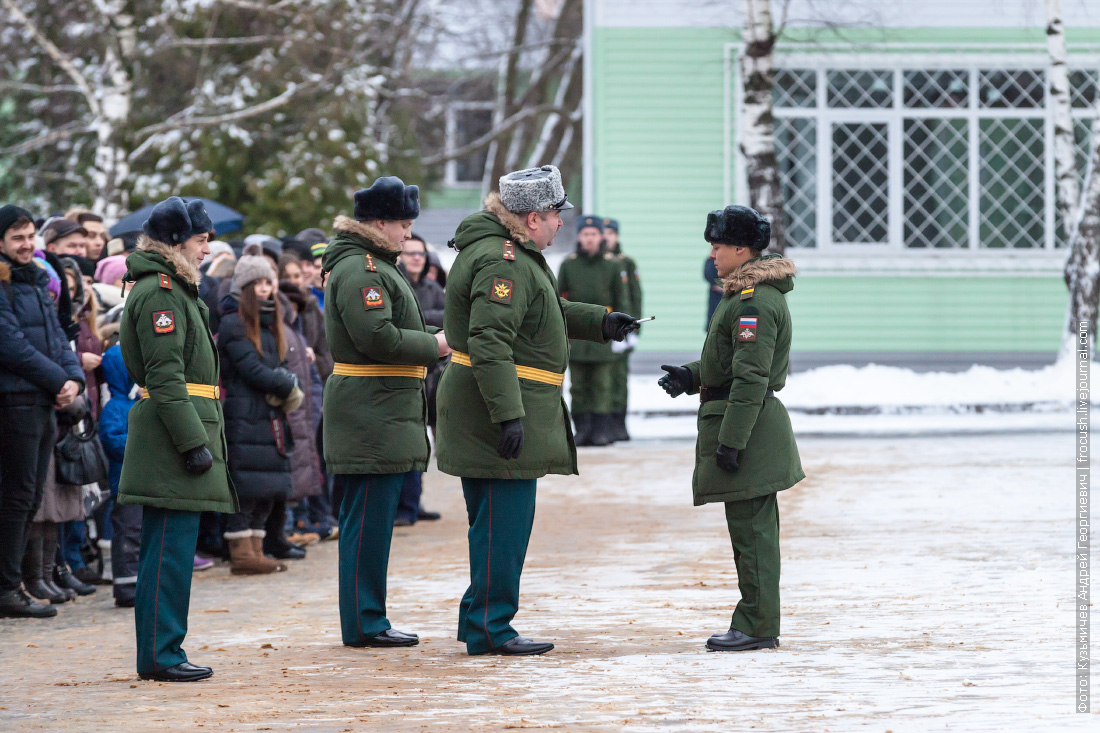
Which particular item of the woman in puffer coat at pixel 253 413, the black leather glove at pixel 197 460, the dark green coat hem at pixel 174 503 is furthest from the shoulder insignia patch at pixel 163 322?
the woman in puffer coat at pixel 253 413

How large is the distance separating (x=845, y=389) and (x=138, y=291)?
509 inches

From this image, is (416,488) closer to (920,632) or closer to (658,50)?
(920,632)

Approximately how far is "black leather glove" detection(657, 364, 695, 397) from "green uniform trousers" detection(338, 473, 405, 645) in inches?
47.7

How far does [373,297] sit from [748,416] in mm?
1610

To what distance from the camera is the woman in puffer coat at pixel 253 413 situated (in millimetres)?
8461

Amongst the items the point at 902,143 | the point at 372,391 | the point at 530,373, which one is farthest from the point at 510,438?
the point at 902,143

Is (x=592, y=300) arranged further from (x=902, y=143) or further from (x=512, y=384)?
(x=512, y=384)

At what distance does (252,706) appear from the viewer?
5.36m

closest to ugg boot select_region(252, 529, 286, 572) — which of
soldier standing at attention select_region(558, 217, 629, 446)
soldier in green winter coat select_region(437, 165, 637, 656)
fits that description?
soldier in green winter coat select_region(437, 165, 637, 656)

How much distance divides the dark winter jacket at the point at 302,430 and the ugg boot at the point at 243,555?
467 mm

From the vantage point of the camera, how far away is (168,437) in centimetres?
600

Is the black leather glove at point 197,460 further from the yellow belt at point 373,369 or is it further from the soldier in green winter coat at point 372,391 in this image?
the yellow belt at point 373,369

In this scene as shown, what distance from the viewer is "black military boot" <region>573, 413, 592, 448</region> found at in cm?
1442

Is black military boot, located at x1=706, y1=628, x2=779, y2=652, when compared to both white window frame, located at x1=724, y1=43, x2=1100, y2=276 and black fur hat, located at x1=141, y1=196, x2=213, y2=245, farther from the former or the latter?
white window frame, located at x1=724, y1=43, x2=1100, y2=276
